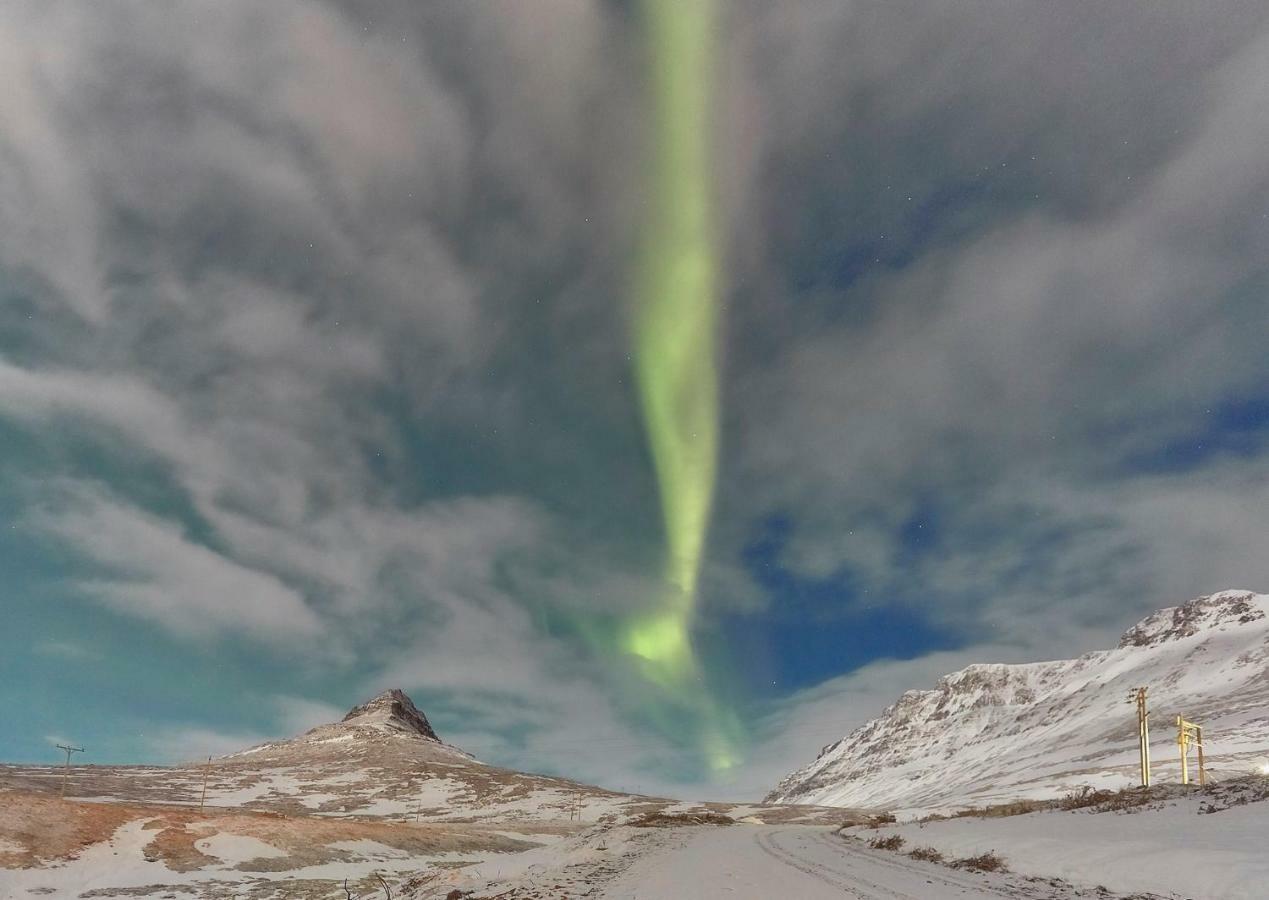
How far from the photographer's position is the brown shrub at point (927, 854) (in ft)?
96.2

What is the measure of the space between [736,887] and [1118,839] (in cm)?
1469

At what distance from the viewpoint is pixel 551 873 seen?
86.1 ft

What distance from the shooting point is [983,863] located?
25.4 meters

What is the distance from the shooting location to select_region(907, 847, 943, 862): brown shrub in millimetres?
29317

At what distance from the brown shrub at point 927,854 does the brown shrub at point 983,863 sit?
2.16 meters

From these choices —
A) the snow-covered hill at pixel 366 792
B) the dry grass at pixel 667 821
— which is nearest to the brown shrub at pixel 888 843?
the dry grass at pixel 667 821

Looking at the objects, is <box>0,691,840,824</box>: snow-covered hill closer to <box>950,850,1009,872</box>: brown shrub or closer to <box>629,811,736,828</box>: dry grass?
<box>629,811,736,828</box>: dry grass

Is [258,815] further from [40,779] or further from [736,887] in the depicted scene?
[40,779]

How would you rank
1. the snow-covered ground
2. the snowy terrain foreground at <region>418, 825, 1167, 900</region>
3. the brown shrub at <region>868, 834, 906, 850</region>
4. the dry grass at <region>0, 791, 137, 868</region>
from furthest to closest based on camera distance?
1. the dry grass at <region>0, 791, 137, 868</region>
2. the brown shrub at <region>868, 834, 906, 850</region>
3. the snowy terrain foreground at <region>418, 825, 1167, 900</region>
4. the snow-covered ground

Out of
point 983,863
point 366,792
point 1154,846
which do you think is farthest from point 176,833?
point 366,792

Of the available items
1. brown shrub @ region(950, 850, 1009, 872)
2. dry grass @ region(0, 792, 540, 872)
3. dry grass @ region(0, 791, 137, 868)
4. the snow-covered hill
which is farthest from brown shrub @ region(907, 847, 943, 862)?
the snow-covered hill

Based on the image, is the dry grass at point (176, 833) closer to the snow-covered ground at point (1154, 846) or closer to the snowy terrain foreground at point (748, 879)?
the snowy terrain foreground at point (748, 879)

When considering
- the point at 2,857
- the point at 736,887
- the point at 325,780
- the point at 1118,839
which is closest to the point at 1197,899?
the point at 1118,839

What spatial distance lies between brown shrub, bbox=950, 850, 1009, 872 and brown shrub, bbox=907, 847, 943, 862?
216 cm
